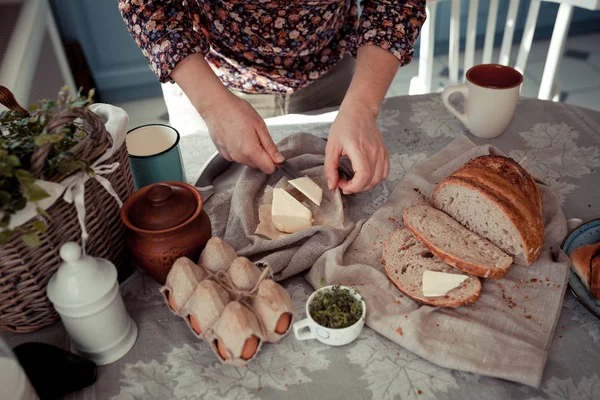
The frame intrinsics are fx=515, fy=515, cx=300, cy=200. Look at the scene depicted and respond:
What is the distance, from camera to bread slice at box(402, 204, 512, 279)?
0.94 meters

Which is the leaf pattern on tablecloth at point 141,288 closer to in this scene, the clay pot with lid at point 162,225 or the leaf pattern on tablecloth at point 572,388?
the clay pot with lid at point 162,225

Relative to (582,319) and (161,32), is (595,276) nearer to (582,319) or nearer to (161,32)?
(582,319)

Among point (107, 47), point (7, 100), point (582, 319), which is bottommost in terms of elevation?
point (107, 47)

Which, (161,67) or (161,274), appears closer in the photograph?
(161,274)

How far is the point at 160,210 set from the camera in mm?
869

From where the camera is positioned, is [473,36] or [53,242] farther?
[473,36]

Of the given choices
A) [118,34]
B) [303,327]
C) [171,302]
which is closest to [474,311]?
[303,327]

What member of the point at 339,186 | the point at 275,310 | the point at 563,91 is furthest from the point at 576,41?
the point at 275,310

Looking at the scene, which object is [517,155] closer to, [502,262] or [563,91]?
[502,262]

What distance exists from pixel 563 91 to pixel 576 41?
806 mm

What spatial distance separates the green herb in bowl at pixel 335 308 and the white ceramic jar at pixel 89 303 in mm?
320

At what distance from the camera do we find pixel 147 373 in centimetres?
84

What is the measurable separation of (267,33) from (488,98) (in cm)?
58

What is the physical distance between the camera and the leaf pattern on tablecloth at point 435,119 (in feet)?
4.61
